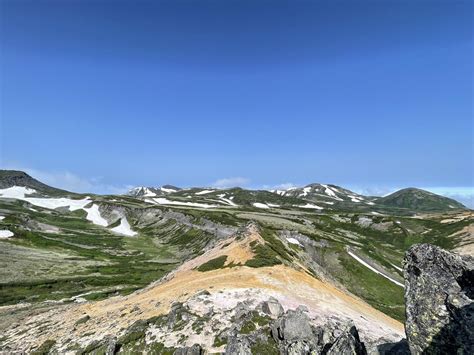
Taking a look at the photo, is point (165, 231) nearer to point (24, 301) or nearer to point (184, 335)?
point (24, 301)

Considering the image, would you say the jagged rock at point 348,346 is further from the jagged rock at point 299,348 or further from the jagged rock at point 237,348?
the jagged rock at point 237,348

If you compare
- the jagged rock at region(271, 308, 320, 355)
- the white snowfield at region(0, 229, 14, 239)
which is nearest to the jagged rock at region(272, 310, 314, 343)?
the jagged rock at region(271, 308, 320, 355)

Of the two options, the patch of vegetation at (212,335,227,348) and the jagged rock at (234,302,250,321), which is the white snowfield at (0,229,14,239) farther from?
the patch of vegetation at (212,335,227,348)

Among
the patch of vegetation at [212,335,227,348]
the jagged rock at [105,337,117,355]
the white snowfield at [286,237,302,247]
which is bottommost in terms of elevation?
the jagged rock at [105,337,117,355]

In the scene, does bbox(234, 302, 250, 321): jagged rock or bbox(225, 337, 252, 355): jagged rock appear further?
bbox(234, 302, 250, 321): jagged rock

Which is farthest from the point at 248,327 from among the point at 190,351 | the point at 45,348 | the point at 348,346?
the point at 45,348

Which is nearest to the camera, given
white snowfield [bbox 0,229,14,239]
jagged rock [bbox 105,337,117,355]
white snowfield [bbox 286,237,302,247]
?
jagged rock [bbox 105,337,117,355]

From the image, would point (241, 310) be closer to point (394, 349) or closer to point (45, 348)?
point (394, 349)

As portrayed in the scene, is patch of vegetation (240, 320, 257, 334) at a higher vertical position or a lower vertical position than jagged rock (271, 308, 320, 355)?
lower
